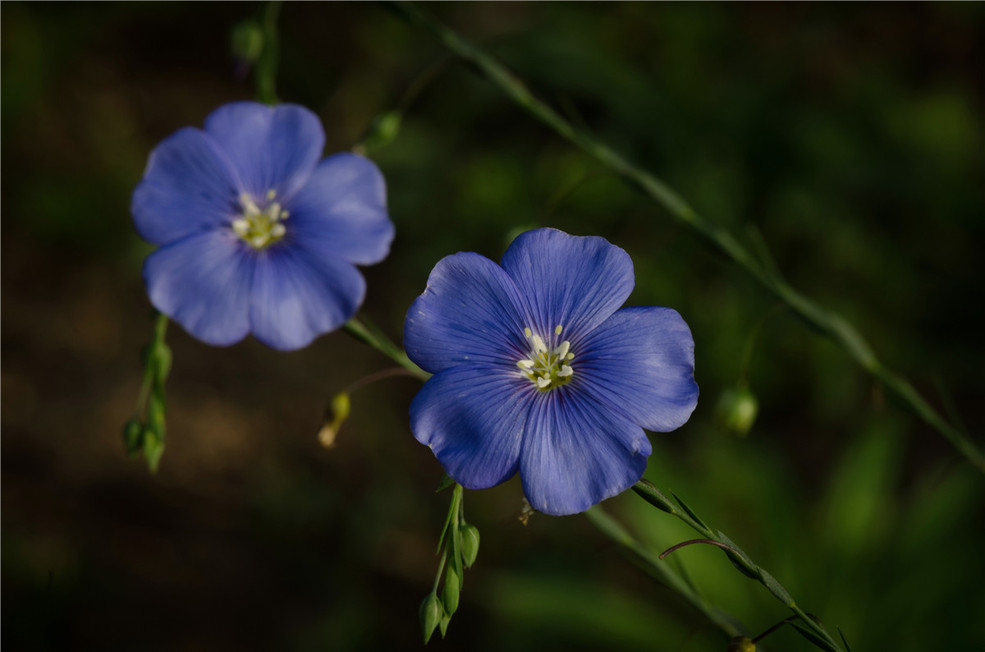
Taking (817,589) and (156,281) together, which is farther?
(817,589)

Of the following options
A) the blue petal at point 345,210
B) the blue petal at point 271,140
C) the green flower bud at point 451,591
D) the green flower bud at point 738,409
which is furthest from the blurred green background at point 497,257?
the green flower bud at point 451,591

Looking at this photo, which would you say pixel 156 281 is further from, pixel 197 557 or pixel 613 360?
pixel 197 557

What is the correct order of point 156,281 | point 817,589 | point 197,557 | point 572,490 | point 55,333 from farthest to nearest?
1. point 55,333
2. point 197,557
3. point 817,589
4. point 156,281
5. point 572,490

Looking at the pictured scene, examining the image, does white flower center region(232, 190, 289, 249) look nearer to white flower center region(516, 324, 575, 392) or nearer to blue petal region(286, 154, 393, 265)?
blue petal region(286, 154, 393, 265)

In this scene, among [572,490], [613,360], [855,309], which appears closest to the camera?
[572,490]

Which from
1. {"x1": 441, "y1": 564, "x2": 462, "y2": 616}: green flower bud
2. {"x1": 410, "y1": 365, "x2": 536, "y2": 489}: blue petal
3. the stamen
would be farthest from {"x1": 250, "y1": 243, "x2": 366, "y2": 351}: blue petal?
{"x1": 441, "y1": 564, "x2": 462, "y2": 616}: green flower bud

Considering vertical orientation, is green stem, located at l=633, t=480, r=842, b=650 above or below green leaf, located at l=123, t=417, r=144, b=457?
above

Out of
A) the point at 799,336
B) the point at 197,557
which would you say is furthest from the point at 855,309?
the point at 197,557
